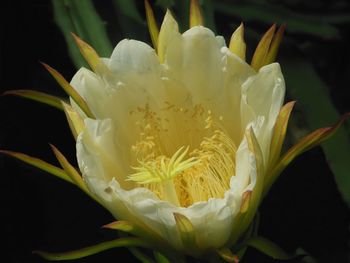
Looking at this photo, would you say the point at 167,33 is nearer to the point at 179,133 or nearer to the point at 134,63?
the point at 134,63

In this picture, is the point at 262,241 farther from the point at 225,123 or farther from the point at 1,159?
the point at 1,159

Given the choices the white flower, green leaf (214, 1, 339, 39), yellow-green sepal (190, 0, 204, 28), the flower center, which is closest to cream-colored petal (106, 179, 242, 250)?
the white flower

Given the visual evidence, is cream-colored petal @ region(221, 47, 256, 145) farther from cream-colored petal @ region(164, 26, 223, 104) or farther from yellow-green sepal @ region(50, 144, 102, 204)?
yellow-green sepal @ region(50, 144, 102, 204)

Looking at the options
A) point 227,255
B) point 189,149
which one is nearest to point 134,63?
point 189,149

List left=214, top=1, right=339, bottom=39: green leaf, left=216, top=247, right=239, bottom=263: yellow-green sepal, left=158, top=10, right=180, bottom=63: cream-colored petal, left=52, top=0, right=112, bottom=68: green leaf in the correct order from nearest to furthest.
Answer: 1. left=216, top=247, right=239, bottom=263: yellow-green sepal
2. left=158, top=10, right=180, bottom=63: cream-colored petal
3. left=52, top=0, right=112, bottom=68: green leaf
4. left=214, top=1, right=339, bottom=39: green leaf

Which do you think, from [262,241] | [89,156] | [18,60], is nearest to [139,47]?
[89,156]

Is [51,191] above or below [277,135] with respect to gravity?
below

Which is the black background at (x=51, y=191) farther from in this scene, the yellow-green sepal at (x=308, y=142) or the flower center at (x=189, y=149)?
the yellow-green sepal at (x=308, y=142)
